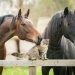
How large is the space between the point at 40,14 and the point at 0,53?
26.9m

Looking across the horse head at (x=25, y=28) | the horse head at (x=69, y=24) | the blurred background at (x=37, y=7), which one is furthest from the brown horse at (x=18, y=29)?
the blurred background at (x=37, y=7)

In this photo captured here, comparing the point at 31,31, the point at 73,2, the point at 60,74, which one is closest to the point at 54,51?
the point at 60,74

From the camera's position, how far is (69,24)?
551 cm

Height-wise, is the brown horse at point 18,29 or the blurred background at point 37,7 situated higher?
the blurred background at point 37,7

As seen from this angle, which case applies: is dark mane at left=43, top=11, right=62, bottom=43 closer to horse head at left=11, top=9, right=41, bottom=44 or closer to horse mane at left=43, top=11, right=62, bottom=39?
horse mane at left=43, top=11, right=62, bottom=39

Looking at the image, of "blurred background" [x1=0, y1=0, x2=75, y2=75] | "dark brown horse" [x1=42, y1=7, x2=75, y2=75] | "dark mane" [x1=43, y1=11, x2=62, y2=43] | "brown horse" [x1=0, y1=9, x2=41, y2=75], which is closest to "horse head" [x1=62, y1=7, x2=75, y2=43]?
"dark brown horse" [x1=42, y1=7, x2=75, y2=75]

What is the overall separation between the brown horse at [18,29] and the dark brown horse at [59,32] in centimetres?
62

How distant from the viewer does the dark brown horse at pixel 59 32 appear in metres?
5.52

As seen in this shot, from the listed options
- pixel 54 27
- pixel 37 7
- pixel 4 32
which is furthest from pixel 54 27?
pixel 37 7

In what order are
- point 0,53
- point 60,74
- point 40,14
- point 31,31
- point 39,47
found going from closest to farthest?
point 39,47 → point 31,31 → point 0,53 → point 60,74 → point 40,14

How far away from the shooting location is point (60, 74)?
20.3ft

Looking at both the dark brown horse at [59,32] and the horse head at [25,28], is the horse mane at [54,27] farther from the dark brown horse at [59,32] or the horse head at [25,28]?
the horse head at [25,28]

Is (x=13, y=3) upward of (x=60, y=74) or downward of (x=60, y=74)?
upward

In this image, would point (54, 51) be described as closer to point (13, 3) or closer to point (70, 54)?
point (70, 54)
